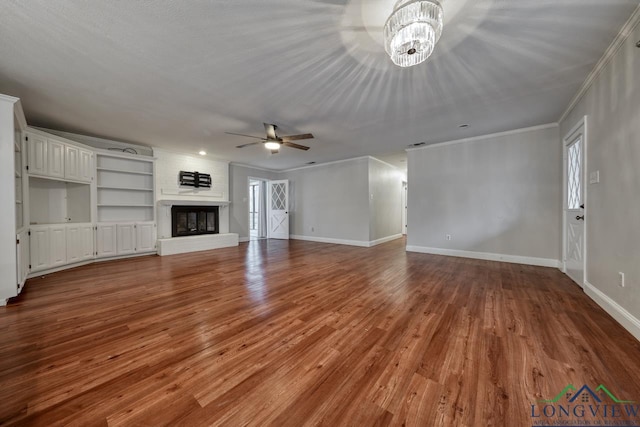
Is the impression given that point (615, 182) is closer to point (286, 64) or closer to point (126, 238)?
point (286, 64)

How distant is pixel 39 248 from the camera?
3598 millimetres

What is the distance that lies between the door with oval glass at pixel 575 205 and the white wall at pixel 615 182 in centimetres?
31

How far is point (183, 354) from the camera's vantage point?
1.69 metres

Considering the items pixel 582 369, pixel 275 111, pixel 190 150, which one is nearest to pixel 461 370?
pixel 582 369

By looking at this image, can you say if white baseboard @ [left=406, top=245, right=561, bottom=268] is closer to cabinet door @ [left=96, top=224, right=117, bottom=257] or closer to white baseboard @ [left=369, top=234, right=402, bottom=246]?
white baseboard @ [left=369, top=234, right=402, bottom=246]

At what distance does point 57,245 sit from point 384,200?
7.37 meters

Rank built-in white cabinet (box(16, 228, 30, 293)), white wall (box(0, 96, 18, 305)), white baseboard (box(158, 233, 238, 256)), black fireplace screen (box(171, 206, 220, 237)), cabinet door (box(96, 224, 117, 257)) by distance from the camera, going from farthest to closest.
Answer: black fireplace screen (box(171, 206, 220, 237)) → white baseboard (box(158, 233, 238, 256)) → cabinet door (box(96, 224, 117, 257)) → built-in white cabinet (box(16, 228, 30, 293)) → white wall (box(0, 96, 18, 305))

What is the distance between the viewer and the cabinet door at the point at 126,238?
4.93 meters

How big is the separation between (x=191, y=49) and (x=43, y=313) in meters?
3.01

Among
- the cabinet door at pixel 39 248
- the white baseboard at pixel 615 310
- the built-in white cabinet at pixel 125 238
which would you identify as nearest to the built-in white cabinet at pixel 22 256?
the cabinet door at pixel 39 248

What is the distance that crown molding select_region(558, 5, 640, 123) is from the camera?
6.12 ft

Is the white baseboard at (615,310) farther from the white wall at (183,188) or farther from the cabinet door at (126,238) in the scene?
the cabinet door at (126,238)

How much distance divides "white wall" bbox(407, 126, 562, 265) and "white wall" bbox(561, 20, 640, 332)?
5.05 feet

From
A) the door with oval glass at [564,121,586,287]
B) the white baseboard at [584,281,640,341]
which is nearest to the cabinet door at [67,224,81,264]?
the white baseboard at [584,281,640,341]
